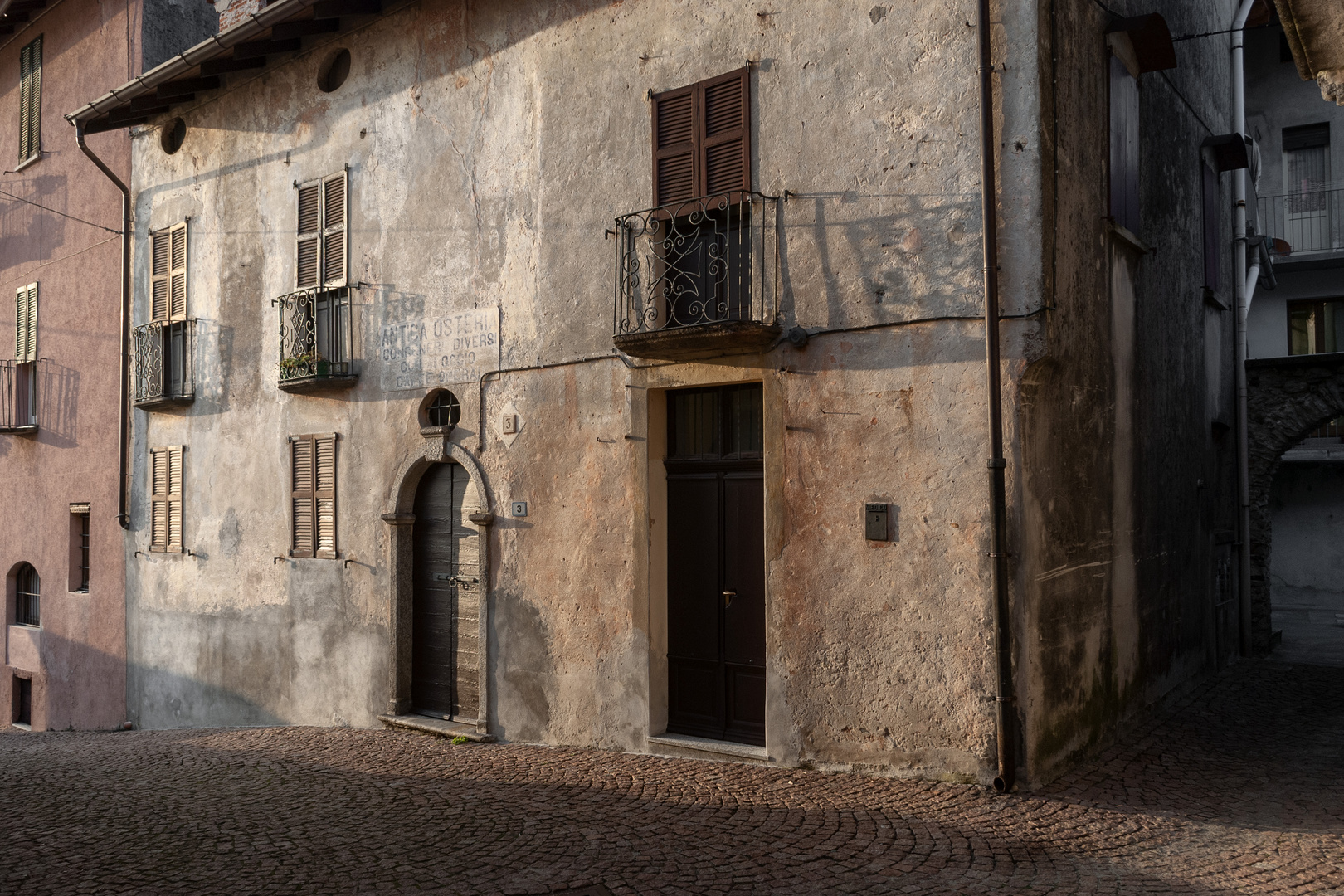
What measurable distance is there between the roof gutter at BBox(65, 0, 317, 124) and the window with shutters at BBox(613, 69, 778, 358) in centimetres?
461

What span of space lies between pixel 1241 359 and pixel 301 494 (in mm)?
11331

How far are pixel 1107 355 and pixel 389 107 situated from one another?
7343 mm

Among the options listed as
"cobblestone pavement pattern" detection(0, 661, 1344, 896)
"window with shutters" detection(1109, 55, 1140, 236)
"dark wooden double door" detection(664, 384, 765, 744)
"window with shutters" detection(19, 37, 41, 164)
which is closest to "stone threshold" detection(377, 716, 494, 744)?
"cobblestone pavement pattern" detection(0, 661, 1344, 896)

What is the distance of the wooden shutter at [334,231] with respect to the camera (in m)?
11.4

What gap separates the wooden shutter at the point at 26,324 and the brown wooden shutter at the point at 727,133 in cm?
1295

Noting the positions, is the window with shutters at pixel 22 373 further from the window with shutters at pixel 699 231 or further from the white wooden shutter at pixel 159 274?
the window with shutters at pixel 699 231

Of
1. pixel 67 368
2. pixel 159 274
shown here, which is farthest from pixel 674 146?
pixel 67 368

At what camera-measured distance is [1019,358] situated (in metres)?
7.14

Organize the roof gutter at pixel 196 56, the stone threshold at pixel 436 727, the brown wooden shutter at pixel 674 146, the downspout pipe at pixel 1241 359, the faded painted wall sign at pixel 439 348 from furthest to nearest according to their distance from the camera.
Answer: the downspout pipe at pixel 1241 359, the roof gutter at pixel 196 56, the faded painted wall sign at pixel 439 348, the stone threshold at pixel 436 727, the brown wooden shutter at pixel 674 146

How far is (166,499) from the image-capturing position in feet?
44.9

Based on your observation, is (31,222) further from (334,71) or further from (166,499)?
(334,71)

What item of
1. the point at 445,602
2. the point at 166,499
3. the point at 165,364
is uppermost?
the point at 165,364

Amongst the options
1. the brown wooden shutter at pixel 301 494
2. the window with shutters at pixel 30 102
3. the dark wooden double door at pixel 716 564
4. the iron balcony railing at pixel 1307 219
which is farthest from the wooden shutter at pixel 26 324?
the iron balcony railing at pixel 1307 219

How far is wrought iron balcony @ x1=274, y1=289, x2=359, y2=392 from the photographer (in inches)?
444
